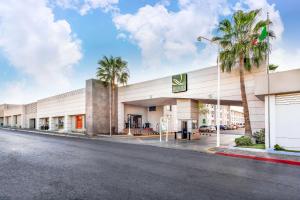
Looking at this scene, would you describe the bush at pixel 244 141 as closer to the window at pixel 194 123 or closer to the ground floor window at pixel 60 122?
the window at pixel 194 123

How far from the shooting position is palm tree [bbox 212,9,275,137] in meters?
19.1

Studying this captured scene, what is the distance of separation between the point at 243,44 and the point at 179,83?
9.56 m

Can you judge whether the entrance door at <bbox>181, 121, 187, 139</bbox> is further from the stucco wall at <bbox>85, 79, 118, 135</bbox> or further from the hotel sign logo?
the stucco wall at <bbox>85, 79, 118, 135</bbox>

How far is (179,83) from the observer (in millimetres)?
27250

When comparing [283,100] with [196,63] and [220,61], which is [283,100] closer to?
[220,61]

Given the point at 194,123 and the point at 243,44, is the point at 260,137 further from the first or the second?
the point at 194,123

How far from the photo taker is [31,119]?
62188 millimetres

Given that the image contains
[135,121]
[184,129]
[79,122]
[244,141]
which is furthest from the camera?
[79,122]

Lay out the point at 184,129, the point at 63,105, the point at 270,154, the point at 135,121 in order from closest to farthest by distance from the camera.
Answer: the point at 270,154 < the point at 184,129 < the point at 135,121 < the point at 63,105

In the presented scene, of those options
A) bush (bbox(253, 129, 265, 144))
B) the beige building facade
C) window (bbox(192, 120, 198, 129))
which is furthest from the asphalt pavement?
window (bbox(192, 120, 198, 129))

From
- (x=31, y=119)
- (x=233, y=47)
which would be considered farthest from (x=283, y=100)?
(x=31, y=119)

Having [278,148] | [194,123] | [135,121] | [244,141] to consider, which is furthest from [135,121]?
[278,148]

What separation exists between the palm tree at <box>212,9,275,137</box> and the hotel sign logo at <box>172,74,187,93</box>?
21.2 ft

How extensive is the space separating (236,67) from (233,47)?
2.78 m
